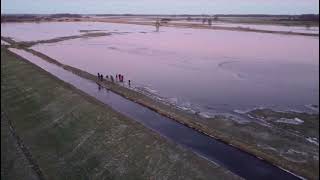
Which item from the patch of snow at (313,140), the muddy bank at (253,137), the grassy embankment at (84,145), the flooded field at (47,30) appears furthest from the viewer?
the flooded field at (47,30)

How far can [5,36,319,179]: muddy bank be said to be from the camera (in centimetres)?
1864

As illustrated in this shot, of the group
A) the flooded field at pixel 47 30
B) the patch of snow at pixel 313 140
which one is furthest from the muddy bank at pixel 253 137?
the flooded field at pixel 47 30

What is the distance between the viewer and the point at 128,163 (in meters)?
18.6

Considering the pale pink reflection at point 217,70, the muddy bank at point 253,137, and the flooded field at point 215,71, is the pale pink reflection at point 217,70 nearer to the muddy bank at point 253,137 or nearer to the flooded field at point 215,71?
the flooded field at point 215,71

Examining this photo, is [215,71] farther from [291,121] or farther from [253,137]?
[253,137]

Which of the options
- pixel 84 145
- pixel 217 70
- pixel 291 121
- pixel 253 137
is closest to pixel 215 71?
pixel 217 70

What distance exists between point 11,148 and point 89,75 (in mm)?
21332

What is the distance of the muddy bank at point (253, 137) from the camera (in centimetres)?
1864

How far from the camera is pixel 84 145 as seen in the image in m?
21.2

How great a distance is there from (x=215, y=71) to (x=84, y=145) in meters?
25.2

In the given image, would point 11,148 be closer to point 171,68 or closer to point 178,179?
point 178,179

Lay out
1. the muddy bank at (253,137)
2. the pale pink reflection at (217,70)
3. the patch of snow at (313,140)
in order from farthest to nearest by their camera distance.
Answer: the pale pink reflection at (217,70) → the patch of snow at (313,140) → the muddy bank at (253,137)

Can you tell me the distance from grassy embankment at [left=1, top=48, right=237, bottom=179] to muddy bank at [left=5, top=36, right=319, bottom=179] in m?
3.14

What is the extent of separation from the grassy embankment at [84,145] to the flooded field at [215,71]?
281 inches
